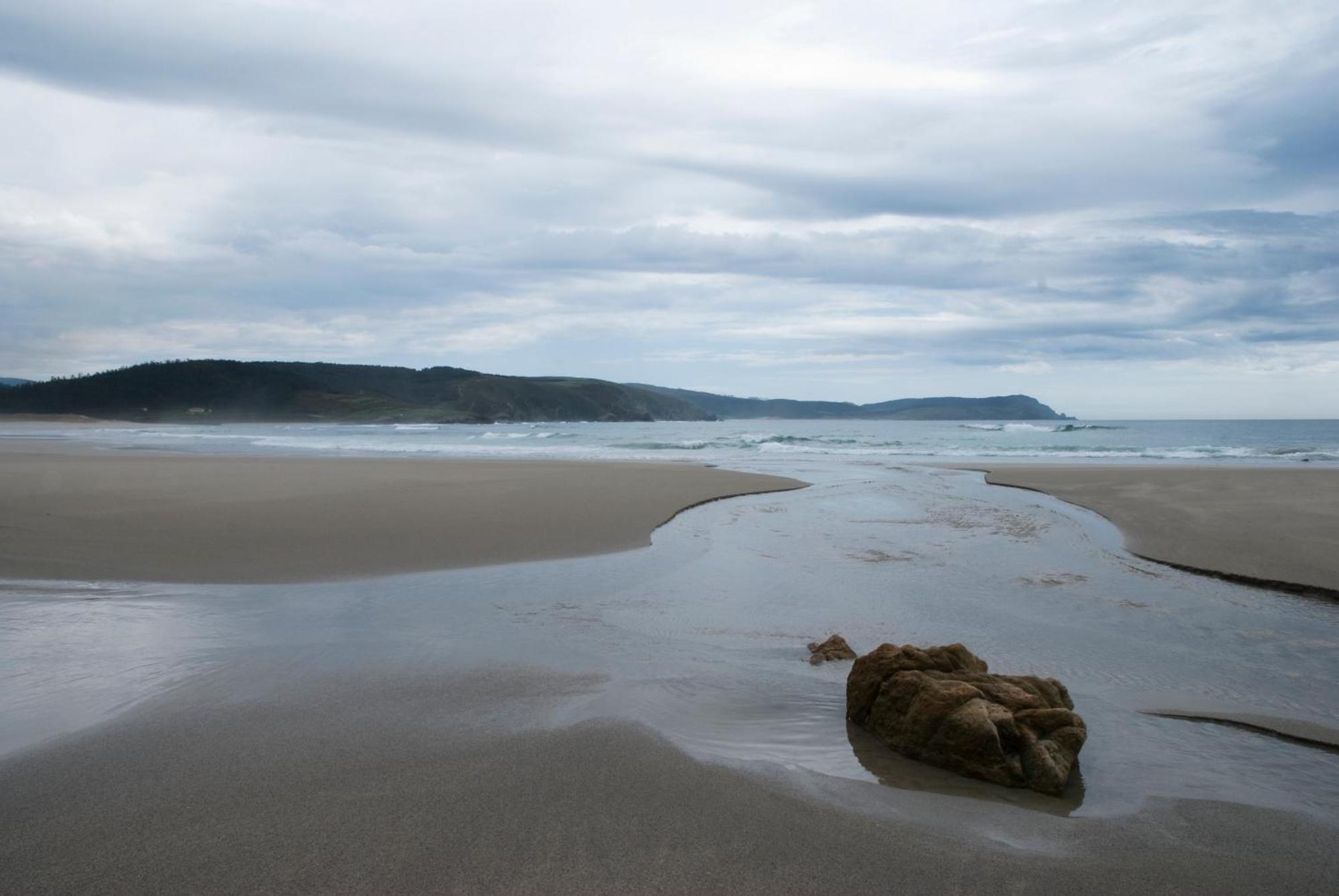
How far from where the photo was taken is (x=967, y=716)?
3.67 m

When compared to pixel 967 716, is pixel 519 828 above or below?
below

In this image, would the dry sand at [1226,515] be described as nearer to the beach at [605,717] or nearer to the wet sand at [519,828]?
the beach at [605,717]

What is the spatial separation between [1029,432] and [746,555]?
62.4 metres

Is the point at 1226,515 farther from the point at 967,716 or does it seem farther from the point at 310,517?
the point at 310,517

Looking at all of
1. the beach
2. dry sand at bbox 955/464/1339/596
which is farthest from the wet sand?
dry sand at bbox 955/464/1339/596

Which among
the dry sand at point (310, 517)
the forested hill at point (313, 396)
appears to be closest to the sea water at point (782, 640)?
the dry sand at point (310, 517)

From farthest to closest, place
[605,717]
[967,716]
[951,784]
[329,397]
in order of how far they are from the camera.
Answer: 1. [329,397]
2. [605,717]
3. [967,716]
4. [951,784]

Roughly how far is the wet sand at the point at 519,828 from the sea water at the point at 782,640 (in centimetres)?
28

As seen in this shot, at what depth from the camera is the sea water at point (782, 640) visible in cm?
379

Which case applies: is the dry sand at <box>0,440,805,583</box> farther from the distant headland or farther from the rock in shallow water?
the distant headland

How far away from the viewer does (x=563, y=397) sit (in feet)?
469

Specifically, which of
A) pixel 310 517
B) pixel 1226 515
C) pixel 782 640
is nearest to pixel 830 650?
pixel 782 640

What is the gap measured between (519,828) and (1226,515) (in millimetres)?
12803

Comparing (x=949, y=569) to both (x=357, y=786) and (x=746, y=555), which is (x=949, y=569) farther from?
(x=357, y=786)
